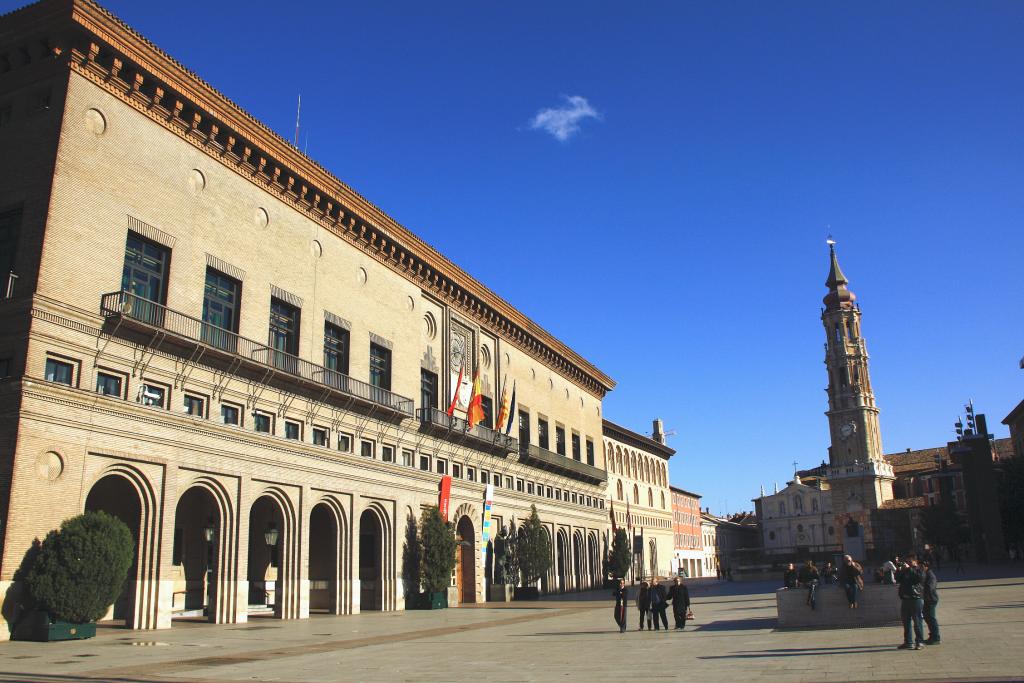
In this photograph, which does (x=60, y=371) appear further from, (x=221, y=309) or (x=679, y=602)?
(x=679, y=602)

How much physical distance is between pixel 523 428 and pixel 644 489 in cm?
3985

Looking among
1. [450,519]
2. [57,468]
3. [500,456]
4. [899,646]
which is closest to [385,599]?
[450,519]

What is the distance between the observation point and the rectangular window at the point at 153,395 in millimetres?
25962

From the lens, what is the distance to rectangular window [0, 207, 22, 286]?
24.2 meters

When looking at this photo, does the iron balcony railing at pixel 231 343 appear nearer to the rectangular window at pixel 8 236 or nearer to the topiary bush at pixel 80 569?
the rectangular window at pixel 8 236

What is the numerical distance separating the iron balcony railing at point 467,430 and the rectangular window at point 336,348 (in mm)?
6346

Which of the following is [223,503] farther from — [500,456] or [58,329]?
[500,456]

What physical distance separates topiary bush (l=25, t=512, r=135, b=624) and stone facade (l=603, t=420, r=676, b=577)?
200ft

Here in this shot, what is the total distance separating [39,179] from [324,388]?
13278 mm

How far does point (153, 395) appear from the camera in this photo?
2647 cm

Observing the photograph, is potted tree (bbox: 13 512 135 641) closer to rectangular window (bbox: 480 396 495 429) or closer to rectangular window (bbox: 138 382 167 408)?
rectangular window (bbox: 138 382 167 408)

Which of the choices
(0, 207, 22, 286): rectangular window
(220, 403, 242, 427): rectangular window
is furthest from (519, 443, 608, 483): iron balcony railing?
(0, 207, 22, 286): rectangular window

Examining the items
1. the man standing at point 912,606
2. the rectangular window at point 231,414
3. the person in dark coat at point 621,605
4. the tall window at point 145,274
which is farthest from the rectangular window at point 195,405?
the man standing at point 912,606

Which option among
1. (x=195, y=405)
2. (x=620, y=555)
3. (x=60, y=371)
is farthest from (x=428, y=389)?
(x=620, y=555)
